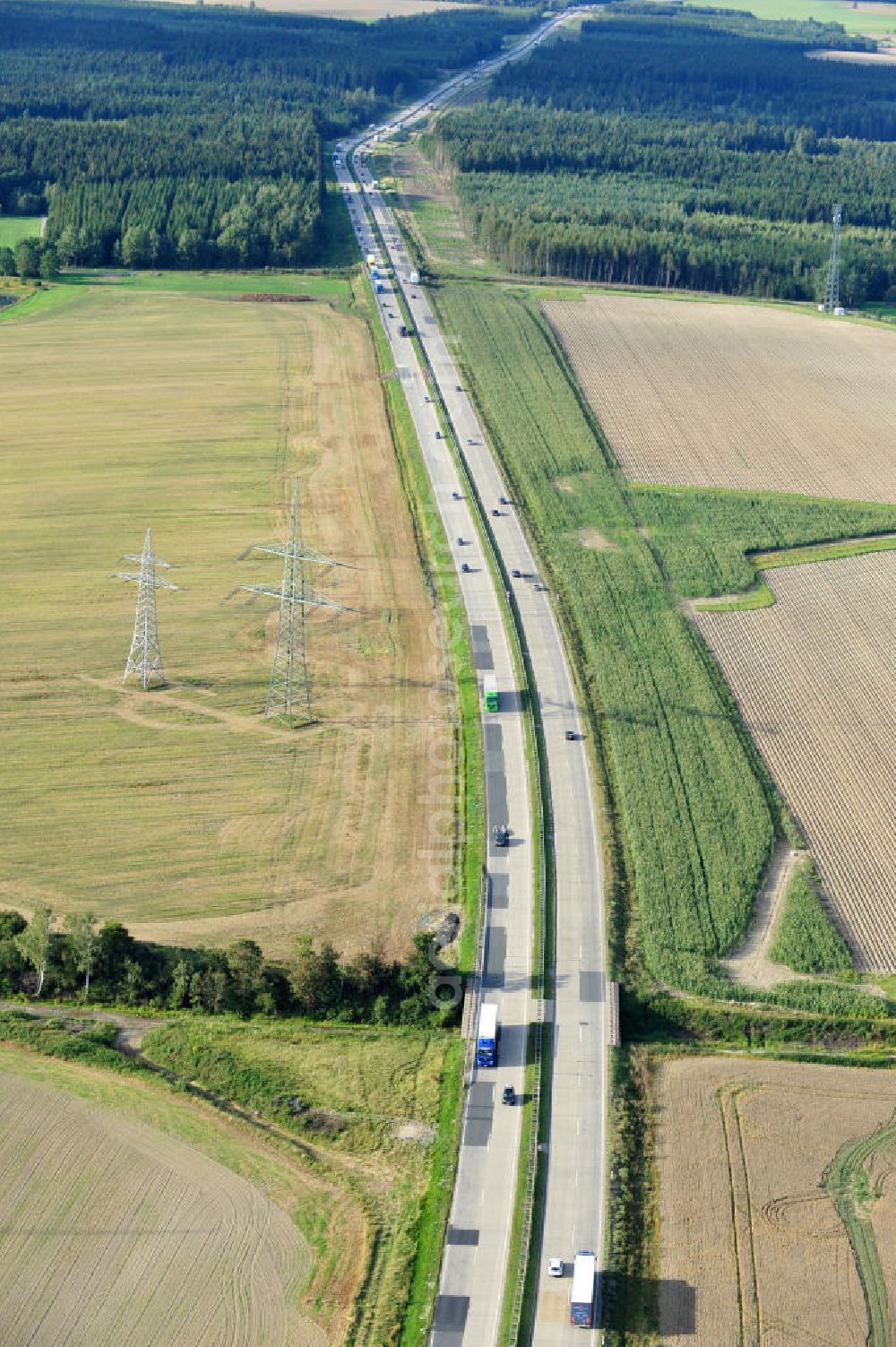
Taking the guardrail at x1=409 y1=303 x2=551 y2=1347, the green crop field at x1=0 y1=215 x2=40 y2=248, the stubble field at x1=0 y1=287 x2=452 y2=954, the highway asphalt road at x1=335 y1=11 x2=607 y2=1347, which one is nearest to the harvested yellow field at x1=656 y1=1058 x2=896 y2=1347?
the highway asphalt road at x1=335 y1=11 x2=607 y2=1347

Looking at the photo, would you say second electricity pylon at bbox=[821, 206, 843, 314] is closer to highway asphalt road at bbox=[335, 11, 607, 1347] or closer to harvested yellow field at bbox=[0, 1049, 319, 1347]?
highway asphalt road at bbox=[335, 11, 607, 1347]

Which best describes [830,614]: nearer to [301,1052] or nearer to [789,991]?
[789,991]

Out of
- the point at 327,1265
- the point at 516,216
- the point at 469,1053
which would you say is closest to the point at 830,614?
the point at 469,1053

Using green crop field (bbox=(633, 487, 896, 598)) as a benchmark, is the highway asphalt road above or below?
below

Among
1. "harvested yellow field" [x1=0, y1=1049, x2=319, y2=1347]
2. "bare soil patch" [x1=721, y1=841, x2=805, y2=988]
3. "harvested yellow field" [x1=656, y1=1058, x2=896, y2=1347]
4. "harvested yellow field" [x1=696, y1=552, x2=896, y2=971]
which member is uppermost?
"harvested yellow field" [x1=696, y1=552, x2=896, y2=971]

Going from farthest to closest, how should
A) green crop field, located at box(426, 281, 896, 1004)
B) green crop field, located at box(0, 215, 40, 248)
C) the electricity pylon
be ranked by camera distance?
1. green crop field, located at box(0, 215, 40, 248)
2. the electricity pylon
3. green crop field, located at box(426, 281, 896, 1004)

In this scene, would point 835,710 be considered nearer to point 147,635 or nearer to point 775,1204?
point 775,1204

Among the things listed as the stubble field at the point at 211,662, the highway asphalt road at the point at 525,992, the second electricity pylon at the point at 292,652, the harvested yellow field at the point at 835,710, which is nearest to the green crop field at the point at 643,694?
the highway asphalt road at the point at 525,992
